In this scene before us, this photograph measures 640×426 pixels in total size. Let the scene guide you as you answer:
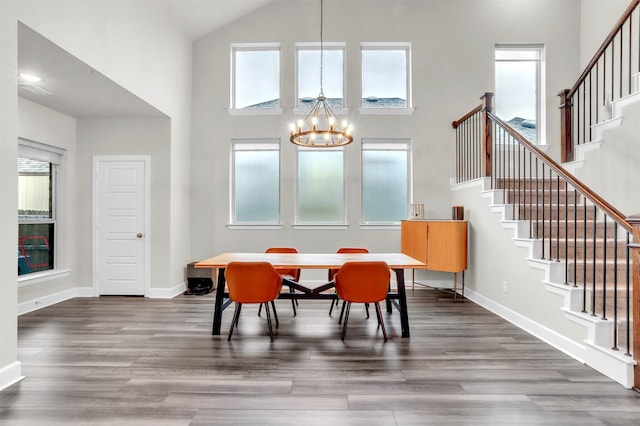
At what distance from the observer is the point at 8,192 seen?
233 cm

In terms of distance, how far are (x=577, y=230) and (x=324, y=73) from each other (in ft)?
14.0

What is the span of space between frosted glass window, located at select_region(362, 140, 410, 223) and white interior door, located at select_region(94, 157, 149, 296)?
3440 mm

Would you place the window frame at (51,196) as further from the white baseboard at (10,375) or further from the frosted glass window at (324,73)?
→ the frosted glass window at (324,73)

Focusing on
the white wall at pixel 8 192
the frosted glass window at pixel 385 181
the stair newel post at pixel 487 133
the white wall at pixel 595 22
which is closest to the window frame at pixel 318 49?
the frosted glass window at pixel 385 181

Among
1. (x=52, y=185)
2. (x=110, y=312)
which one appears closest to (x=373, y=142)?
(x=110, y=312)

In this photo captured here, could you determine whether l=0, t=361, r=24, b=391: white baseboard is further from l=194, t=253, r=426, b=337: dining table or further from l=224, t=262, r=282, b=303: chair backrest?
l=224, t=262, r=282, b=303: chair backrest

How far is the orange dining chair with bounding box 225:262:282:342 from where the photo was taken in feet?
10.1

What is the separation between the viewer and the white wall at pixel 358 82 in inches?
217

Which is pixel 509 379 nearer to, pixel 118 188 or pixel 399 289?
pixel 399 289

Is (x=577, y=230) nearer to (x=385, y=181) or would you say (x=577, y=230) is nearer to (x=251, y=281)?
(x=385, y=181)

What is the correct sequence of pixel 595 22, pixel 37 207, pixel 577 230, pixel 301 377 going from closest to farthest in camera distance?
pixel 301 377 < pixel 577 230 < pixel 37 207 < pixel 595 22

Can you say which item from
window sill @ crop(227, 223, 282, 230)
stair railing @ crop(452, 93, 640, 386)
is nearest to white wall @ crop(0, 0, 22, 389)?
window sill @ crop(227, 223, 282, 230)

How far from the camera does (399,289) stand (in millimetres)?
3438

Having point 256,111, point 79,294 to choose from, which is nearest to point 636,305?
point 256,111
